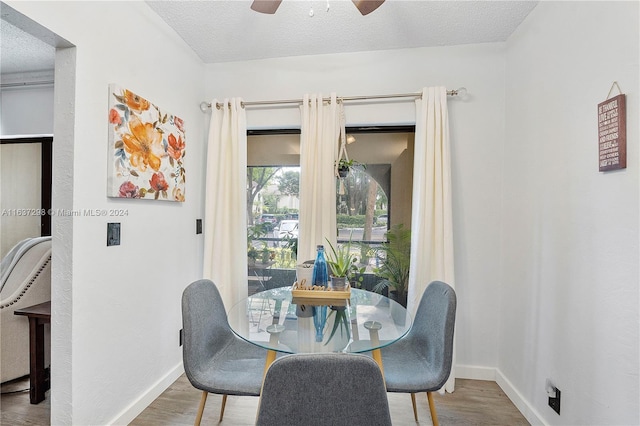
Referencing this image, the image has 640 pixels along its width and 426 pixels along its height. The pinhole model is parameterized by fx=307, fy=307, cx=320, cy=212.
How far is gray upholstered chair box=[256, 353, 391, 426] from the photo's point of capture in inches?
35.0

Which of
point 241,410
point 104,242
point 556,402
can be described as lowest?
point 241,410

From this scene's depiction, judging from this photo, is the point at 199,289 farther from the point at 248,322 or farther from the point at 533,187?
the point at 533,187

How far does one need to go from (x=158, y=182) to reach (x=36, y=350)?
4.39ft

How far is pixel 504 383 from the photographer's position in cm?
221

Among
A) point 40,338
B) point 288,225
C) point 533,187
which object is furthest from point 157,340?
point 533,187

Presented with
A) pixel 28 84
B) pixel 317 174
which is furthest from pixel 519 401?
pixel 28 84

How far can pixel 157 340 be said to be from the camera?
83.5 inches

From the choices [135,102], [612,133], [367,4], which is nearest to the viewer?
[612,133]

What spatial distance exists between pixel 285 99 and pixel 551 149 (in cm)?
189

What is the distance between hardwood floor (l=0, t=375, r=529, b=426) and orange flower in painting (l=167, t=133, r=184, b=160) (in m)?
1.68

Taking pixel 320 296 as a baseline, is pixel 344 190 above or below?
above

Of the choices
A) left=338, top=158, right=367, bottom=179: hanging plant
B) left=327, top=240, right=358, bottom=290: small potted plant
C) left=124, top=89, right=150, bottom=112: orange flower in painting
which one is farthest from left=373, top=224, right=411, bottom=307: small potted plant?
left=124, top=89, right=150, bottom=112: orange flower in painting

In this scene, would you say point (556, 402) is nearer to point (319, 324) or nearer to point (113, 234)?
point (319, 324)

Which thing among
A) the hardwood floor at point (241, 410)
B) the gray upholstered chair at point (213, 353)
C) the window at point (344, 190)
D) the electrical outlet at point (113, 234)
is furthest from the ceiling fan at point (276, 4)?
the hardwood floor at point (241, 410)
